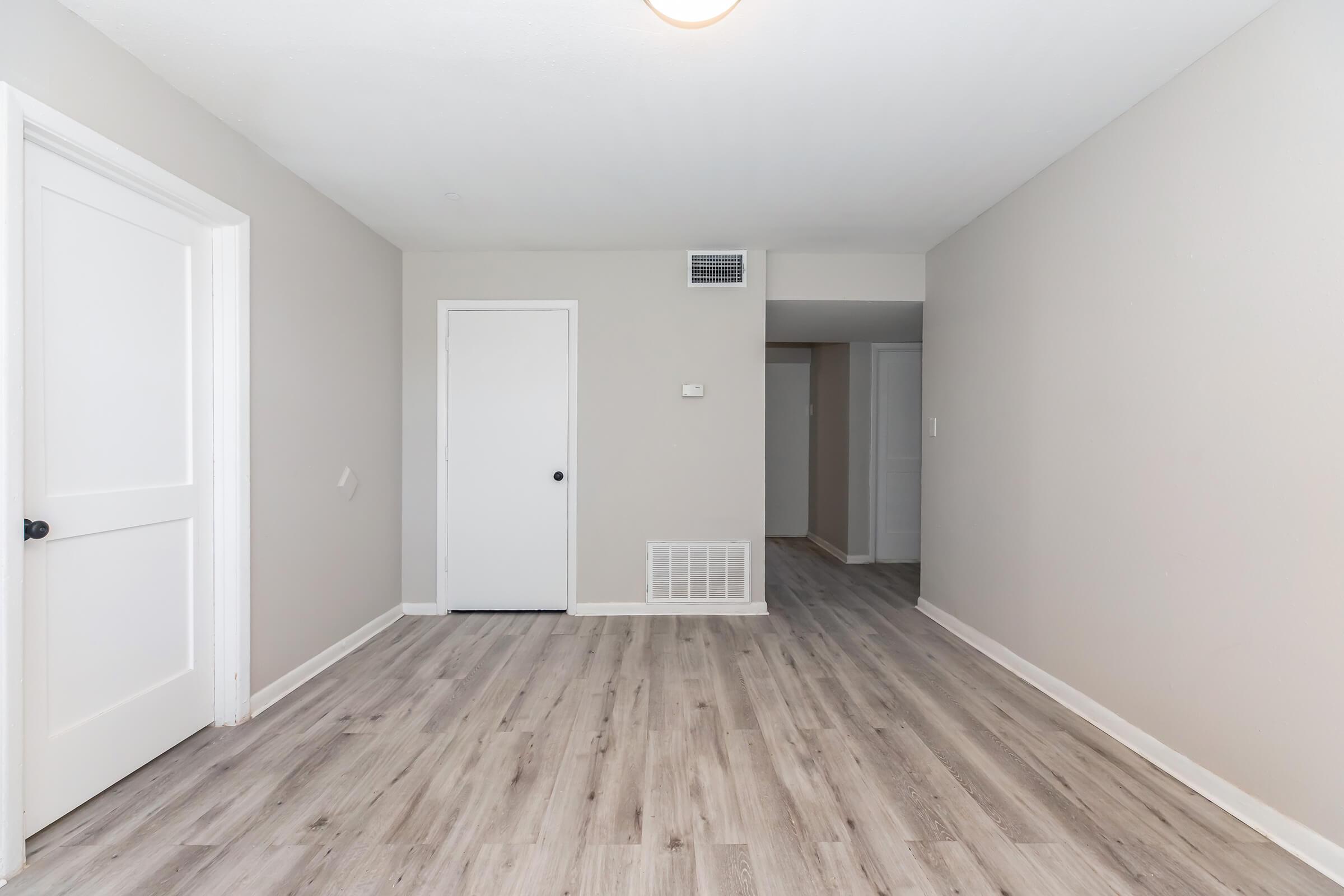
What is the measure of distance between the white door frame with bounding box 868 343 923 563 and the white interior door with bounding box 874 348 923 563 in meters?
0.02

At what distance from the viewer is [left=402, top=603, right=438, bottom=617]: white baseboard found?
418 cm

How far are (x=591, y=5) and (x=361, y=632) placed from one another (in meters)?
3.34

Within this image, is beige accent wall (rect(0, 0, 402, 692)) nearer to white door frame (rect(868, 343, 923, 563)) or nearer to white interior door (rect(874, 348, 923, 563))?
white door frame (rect(868, 343, 923, 563))

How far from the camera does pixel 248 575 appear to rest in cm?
259

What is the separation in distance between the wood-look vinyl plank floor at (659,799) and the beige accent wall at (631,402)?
3.73 ft

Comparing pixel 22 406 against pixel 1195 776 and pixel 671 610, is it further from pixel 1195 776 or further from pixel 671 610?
pixel 1195 776

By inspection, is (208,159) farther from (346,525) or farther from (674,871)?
(674,871)

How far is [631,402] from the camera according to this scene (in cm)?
418

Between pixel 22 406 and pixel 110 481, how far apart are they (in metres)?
0.43

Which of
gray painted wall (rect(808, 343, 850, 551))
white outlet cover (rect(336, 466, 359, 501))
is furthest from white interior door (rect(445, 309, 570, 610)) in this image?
gray painted wall (rect(808, 343, 850, 551))

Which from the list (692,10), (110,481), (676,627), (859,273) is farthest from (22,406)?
(859,273)

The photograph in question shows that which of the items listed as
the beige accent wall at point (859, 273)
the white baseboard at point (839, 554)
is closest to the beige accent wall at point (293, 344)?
the beige accent wall at point (859, 273)

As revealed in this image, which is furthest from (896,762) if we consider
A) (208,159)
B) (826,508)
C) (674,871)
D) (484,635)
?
(826,508)

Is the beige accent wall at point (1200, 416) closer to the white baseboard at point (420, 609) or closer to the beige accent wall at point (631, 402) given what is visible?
the beige accent wall at point (631, 402)
